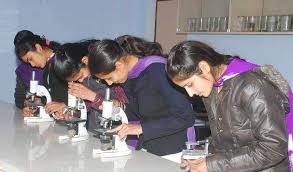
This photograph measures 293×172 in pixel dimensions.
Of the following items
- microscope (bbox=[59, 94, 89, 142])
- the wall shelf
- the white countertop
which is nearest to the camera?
the white countertop

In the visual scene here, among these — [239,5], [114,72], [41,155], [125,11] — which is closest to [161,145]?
[114,72]

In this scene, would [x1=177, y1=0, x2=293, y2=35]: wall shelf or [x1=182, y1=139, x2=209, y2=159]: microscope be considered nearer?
[x1=182, y1=139, x2=209, y2=159]: microscope

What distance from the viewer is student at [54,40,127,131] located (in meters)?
2.04

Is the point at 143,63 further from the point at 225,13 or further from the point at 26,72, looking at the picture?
the point at 225,13

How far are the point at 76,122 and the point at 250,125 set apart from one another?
0.96m

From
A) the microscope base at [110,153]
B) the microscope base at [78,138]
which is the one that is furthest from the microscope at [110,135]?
the microscope base at [78,138]

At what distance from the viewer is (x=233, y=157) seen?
1.31 meters

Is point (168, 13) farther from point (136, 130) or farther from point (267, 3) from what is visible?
point (136, 130)

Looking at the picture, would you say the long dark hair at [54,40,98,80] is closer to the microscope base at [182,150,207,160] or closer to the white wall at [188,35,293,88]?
the microscope base at [182,150,207,160]

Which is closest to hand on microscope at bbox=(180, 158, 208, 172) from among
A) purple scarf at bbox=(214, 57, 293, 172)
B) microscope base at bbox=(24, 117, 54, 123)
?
purple scarf at bbox=(214, 57, 293, 172)

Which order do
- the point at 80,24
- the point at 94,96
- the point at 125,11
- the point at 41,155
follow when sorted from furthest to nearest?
the point at 125,11, the point at 80,24, the point at 94,96, the point at 41,155

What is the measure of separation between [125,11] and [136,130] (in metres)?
3.25

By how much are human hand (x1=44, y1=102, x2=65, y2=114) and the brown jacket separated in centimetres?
113

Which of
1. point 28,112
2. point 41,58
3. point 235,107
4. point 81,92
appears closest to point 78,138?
point 81,92
